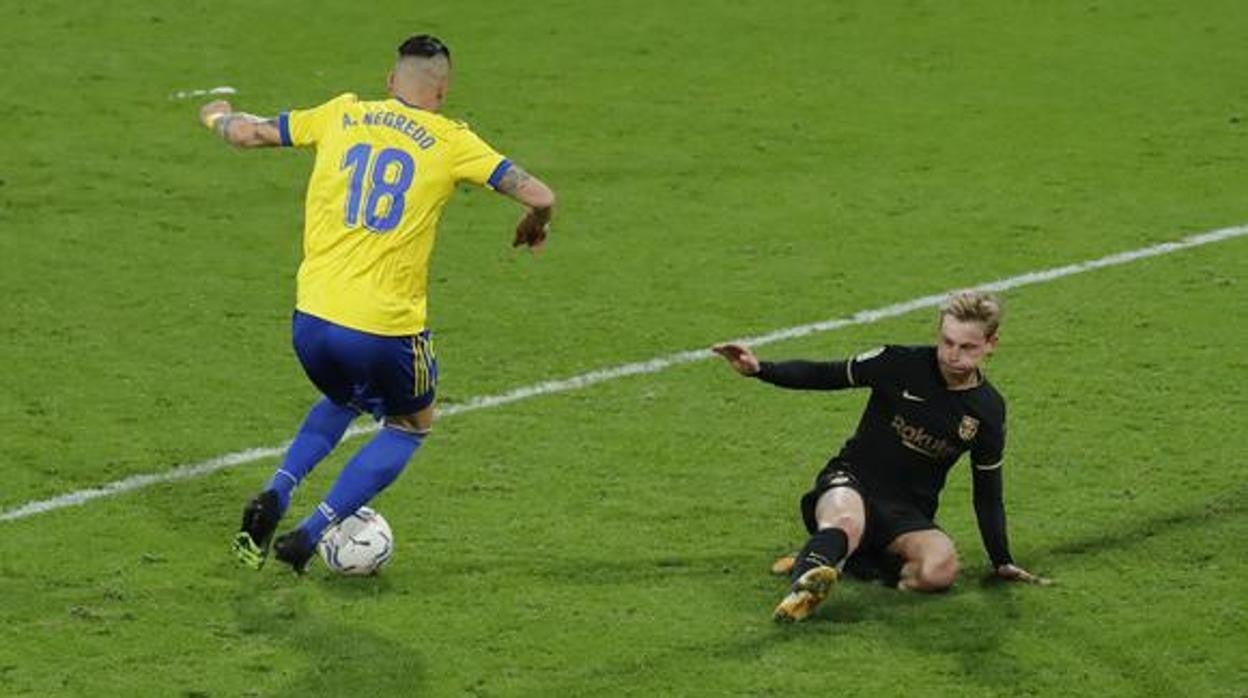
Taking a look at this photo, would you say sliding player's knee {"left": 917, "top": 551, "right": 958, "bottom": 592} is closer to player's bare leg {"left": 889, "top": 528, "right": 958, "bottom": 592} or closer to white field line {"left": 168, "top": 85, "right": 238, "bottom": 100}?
player's bare leg {"left": 889, "top": 528, "right": 958, "bottom": 592}

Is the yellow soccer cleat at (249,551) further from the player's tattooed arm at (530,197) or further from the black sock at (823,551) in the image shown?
the black sock at (823,551)

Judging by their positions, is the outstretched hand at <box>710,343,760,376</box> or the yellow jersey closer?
the yellow jersey

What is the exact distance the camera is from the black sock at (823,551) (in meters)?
9.73

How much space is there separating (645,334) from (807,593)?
417 centimetres

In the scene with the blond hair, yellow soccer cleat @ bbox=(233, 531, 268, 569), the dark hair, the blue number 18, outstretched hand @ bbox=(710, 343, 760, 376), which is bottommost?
yellow soccer cleat @ bbox=(233, 531, 268, 569)

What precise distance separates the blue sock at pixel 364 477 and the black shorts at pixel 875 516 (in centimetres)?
157

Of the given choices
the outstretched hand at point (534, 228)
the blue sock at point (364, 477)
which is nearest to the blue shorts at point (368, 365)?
the blue sock at point (364, 477)

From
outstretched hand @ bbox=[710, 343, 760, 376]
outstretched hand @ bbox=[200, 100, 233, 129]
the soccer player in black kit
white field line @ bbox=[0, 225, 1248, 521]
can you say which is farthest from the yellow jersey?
white field line @ bbox=[0, 225, 1248, 521]

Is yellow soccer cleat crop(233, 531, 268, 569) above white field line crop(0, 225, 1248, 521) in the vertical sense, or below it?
above

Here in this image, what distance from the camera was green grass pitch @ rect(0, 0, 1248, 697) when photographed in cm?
958

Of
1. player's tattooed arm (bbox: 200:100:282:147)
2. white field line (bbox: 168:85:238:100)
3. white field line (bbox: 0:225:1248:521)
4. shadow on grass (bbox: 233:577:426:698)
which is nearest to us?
shadow on grass (bbox: 233:577:426:698)

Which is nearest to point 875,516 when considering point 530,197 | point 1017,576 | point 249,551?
point 1017,576

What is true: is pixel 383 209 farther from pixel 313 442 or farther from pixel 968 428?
pixel 968 428

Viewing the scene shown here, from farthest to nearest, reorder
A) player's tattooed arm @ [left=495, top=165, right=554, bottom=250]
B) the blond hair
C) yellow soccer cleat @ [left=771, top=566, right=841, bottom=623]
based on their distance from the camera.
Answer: the blond hair < player's tattooed arm @ [left=495, top=165, right=554, bottom=250] < yellow soccer cleat @ [left=771, top=566, right=841, bottom=623]
